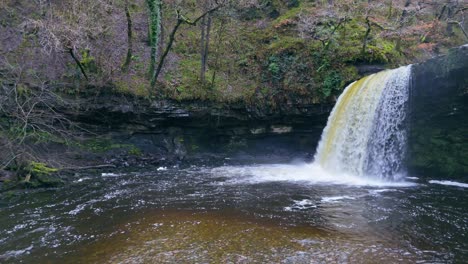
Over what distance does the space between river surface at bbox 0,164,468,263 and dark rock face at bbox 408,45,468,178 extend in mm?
915

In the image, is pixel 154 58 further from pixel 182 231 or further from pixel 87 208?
pixel 182 231

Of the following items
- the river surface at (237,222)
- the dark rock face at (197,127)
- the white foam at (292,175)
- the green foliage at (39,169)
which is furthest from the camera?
the dark rock face at (197,127)

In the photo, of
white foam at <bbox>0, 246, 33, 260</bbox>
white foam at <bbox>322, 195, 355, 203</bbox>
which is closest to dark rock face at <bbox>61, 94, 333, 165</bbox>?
white foam at <bbox>322, 195, 355, 203</bbox>

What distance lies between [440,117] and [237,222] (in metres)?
8.66

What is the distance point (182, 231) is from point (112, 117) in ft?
30.1

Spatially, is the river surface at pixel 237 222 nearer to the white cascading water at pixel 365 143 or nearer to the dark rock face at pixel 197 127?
the white cascading water at pixel 365 143

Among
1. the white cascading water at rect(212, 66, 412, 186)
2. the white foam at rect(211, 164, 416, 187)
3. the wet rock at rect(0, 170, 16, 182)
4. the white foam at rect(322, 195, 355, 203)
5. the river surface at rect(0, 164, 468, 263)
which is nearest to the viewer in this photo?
the river surface at rect(0, 164, 468, 263)

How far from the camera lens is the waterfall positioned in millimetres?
12805

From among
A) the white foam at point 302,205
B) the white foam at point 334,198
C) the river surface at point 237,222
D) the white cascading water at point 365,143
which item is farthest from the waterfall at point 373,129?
the white foam at point 302,205

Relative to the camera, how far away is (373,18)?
53.5ft

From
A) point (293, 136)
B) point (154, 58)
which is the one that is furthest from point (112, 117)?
point (293, 136)

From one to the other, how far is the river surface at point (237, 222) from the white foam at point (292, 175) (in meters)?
0.17

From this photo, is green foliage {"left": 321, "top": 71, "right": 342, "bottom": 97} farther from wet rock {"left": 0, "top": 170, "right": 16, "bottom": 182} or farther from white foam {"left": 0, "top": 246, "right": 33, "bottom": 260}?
white foam {"left": 0, "top": 246, "right": 33, "bottom": 260}

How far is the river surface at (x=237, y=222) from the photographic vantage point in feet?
19.8
